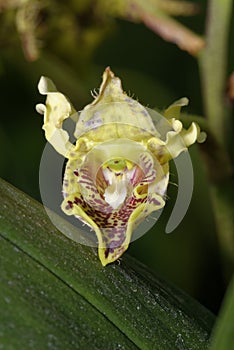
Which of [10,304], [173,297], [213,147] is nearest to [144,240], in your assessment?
[213,147]

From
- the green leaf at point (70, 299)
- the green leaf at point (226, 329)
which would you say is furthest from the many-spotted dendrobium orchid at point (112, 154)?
the green leaf at point (226, 329)

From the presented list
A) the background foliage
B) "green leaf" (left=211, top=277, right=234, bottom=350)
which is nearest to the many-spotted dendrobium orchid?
"green leaf" (left=211, top=277, right=234, bottom=350)

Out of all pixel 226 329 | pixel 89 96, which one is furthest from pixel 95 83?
pixel 226 329

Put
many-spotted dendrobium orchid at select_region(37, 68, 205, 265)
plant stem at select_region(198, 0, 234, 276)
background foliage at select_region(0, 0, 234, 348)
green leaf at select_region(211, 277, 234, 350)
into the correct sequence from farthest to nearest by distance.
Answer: background foliage at select_region(0, 0, 234, 348), plant stem at select_region(198, 0, 234, 276), many-spotted dendrobium orchid at select_region(37, 68, 205, 265), green leaf at select_region(211, 277, 234, 350)

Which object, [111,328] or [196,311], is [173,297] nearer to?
[196,311]

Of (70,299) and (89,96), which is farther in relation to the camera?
(89,96)

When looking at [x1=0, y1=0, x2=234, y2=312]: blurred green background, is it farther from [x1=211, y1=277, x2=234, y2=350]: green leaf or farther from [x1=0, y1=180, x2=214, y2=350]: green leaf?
[x1=211, y1=277, x2=234, y2=350]: green leaf

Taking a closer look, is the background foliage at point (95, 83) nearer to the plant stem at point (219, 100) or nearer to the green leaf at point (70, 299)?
the plant stem at point (219, 100)

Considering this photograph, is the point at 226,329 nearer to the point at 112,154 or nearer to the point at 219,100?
the point at 112,154
